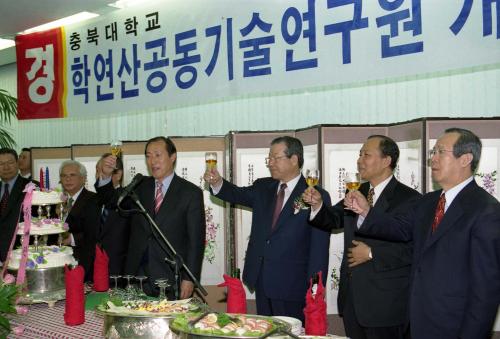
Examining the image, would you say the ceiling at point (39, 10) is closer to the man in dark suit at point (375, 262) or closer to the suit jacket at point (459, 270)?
the man in dark suit at point (375, 262)

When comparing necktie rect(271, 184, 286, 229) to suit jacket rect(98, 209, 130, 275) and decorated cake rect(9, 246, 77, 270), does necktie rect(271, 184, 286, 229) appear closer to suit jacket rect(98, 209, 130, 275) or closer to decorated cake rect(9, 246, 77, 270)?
suit jacket rect(98, 209, 130, 275)

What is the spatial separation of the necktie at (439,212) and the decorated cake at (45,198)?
1.88 m

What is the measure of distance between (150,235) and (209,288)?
4.27ft

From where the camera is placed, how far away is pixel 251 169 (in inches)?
166

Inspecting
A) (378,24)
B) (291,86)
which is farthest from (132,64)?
(378,24)

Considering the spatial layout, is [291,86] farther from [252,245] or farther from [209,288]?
[209,288]

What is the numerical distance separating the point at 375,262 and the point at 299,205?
0.61 m

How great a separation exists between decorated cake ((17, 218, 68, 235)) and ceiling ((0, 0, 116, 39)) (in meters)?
2.38

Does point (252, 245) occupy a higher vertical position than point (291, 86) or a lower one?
lower

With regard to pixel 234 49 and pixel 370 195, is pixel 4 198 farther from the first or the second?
pixel 370 195

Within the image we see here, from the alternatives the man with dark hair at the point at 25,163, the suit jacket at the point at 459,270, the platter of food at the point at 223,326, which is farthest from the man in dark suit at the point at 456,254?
the man with dark hair at the point at 25,163

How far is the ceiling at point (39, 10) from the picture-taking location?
4.78 m

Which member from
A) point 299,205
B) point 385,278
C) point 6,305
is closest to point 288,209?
point 299,205

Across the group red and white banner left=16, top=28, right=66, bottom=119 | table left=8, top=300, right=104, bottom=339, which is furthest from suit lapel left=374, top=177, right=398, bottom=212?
red and white banner left=16, top=28, right=66, bottom=119
